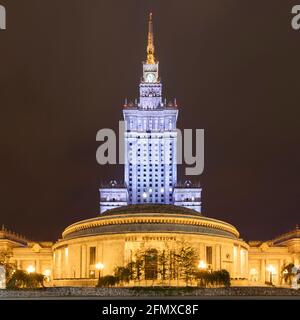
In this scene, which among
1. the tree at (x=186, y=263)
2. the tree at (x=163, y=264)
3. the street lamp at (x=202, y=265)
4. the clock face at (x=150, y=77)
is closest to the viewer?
the tree at (x=186, y=263)

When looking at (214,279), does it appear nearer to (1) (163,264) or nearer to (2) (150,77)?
(1) (163,264)

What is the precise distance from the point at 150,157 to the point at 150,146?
2.79m

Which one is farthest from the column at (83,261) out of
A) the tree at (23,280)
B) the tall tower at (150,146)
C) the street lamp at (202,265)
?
the tall tower at (150,146)

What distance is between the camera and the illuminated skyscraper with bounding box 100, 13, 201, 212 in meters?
169

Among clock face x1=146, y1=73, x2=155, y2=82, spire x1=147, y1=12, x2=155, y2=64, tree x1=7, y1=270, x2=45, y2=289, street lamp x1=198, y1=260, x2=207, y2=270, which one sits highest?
spire x1=147, y1=12, x2=155, y2=64

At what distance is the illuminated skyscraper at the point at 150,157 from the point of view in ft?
555

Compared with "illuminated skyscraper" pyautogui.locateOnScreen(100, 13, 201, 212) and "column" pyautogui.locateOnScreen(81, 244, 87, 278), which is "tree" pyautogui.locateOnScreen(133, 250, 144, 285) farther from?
"illuminated skyscraper" pyautogui.locateOnScreen(100, 13, 201, 212)

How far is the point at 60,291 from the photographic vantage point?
68750 mm

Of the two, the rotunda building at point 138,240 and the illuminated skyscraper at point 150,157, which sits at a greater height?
the illuminated skyscraper at point 150,157

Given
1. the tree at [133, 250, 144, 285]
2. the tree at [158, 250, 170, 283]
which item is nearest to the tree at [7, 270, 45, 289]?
the tree at [133, 250, 144, 285]

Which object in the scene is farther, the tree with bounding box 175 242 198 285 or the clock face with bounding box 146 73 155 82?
the clock face with bounding box 146 73 155 82

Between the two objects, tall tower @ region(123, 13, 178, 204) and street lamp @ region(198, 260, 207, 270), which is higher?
tall tower @ region(123, 13, 178, 204)

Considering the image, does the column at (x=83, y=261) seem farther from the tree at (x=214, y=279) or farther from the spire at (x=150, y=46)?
the spire at (x=150, y=46)

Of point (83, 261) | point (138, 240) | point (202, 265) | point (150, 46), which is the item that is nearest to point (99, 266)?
point (138, 240)
